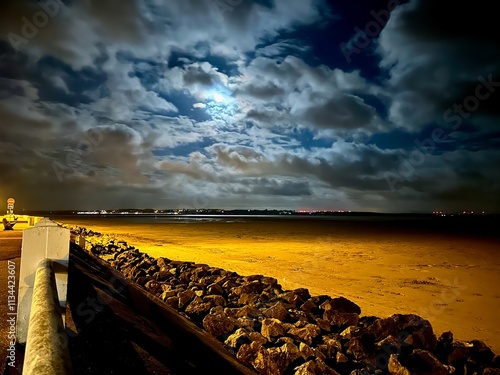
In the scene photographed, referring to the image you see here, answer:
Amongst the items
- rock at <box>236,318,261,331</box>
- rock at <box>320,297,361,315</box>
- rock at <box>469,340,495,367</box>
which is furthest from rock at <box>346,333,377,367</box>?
rock at <box>236,318,261,331</box>

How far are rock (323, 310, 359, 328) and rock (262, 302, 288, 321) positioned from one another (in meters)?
0.78

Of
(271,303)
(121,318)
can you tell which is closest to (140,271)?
(271,303)

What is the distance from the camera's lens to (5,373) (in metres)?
2.50

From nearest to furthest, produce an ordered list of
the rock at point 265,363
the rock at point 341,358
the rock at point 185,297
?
the rock at point 265,363 < the rock at point 341,358 < the rock at point 185,297

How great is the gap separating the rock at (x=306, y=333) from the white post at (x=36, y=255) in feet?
11.7

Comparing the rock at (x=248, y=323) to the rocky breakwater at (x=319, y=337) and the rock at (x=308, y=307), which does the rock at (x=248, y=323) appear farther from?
the rock at (x=308, y=307)

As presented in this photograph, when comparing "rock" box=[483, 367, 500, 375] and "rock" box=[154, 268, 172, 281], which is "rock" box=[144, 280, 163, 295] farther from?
"rock" box=[483, 367, 500, 375]

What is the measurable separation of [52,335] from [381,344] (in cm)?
484

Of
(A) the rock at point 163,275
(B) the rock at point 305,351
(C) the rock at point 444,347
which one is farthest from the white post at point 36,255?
(A) the rock at point 163,275

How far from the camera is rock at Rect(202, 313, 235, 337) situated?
18.1 ft

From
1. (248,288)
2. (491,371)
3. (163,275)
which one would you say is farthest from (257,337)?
(163,275)

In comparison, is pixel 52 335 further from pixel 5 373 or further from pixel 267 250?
pixel 267 250

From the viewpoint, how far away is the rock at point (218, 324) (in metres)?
5.52

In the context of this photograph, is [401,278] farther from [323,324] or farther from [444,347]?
[323,324]
